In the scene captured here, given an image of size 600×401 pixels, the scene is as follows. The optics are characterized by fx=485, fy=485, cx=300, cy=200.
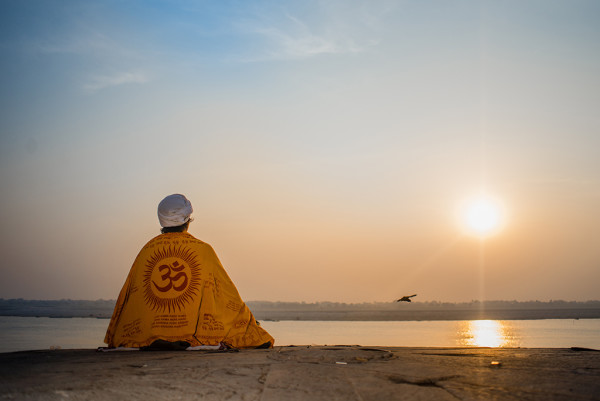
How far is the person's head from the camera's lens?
6.77 m

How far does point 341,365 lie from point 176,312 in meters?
2.49

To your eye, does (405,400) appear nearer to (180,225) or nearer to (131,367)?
(131,367)

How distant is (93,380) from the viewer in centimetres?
345

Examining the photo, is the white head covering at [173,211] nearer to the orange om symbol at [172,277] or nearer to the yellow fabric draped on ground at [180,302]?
the yellow fabric draped on ground at [180,302]

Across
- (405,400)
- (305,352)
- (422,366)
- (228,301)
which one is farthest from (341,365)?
(228,301)

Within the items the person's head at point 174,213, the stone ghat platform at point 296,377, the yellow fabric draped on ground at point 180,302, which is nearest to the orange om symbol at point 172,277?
the yellow fabric draped on ground at point 180,302

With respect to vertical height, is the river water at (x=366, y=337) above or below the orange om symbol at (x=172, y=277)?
below

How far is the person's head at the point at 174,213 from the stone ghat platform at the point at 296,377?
86.8 inches

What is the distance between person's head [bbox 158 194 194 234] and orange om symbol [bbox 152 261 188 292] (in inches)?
26.7

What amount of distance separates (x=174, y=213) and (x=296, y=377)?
372 cm

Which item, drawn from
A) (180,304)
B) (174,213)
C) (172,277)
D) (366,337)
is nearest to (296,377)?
(180,304)

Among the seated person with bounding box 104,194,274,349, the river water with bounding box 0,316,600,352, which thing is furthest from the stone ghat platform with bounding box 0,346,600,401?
the river water with bounding box 0,316,600,352

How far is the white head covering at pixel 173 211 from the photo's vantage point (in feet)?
22.2

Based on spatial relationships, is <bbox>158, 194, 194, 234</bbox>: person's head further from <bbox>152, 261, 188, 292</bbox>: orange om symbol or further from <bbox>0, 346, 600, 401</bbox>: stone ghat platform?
<bbox>0, 346, 600, 401</bbox>: stone ghat platform
